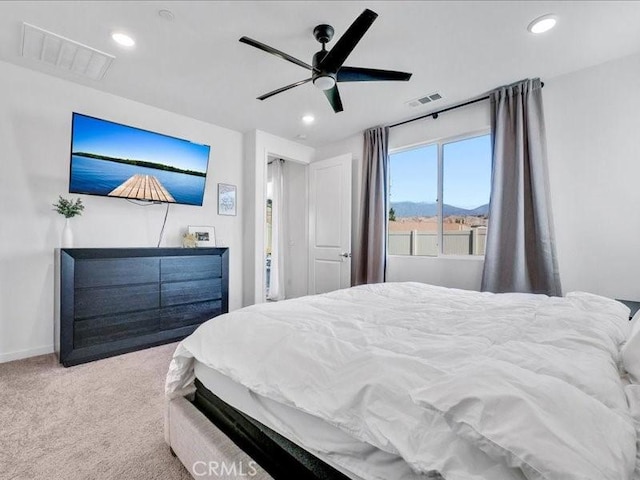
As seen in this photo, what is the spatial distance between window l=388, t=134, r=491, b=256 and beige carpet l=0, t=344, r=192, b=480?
Result: 3.06 metres

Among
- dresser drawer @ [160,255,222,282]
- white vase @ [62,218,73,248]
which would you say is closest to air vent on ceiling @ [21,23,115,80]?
white vase @ [62,218,73,248]

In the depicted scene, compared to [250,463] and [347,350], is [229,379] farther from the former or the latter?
[347,350]

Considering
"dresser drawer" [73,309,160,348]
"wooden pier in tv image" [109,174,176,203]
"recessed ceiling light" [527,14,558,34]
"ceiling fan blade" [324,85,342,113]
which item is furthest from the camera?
"wooden pier in tv image" [109,174,176,203]

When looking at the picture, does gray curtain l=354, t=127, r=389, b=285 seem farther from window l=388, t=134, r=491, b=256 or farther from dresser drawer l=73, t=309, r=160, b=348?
dresser drawer l=73, t=309, r=160, b=348

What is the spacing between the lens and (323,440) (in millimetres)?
861

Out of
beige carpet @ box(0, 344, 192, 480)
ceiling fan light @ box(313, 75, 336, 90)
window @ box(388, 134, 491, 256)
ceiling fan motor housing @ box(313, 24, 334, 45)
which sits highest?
ceiling fan motor housing @ box(313, 24, 334, 45)

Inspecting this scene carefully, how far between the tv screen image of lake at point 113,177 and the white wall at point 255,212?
0.80 m

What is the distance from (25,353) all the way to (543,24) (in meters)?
4.98

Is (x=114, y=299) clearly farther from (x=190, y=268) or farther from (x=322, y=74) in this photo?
(x=322, y=74)

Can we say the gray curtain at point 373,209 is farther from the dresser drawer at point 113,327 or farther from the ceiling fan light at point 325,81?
the dresser drawer at point 113,327

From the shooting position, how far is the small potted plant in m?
2.74

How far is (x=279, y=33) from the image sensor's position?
7.41 feet

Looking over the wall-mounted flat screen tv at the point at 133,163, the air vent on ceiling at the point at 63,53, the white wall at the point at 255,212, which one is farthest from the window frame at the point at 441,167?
the air vent on ceiling at the point at 63,53

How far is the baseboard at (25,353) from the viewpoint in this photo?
2660 millimetres
